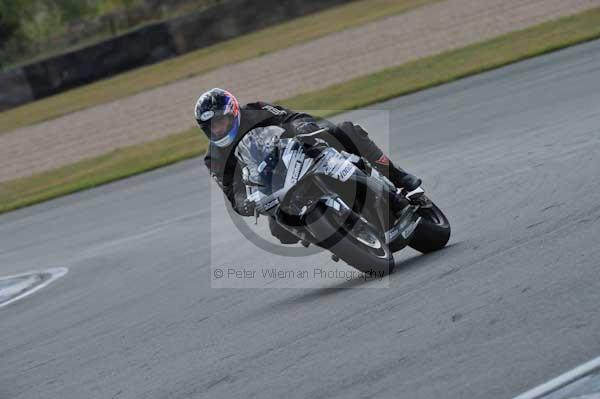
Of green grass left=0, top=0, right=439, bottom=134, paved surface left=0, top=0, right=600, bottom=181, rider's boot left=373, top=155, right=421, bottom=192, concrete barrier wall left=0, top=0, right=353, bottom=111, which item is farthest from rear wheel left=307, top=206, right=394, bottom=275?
concrete barrier wall left=0, top=0, right=353, bottom=111

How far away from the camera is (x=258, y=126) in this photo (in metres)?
7.67

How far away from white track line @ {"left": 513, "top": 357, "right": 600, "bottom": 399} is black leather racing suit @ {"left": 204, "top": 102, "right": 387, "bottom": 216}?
3425mm

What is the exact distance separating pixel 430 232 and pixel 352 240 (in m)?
→ 0.88

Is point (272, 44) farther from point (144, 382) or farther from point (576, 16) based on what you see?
point (144, 382)

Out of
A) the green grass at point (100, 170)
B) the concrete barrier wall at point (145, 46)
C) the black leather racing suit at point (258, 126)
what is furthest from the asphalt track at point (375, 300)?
the concrete barrier wall at point (145, 46)

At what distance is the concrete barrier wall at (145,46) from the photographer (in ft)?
109

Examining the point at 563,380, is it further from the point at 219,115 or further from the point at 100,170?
the point at 100,170

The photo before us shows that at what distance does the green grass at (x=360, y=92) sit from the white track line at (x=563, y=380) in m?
14.5

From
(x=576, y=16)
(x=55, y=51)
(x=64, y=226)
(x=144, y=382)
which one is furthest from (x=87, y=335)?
(x=55, y=51)

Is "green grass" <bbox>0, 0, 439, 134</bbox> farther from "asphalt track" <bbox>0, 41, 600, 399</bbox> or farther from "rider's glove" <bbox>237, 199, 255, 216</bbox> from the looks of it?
"rider's glove" <bbox>237, 199, 255, 216</bbox>

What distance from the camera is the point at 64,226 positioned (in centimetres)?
1494

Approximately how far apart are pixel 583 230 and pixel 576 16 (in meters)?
15.7

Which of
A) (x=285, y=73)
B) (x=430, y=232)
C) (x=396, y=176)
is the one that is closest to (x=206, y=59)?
(x=285, y=73)

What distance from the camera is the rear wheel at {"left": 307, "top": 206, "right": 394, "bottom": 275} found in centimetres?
711
